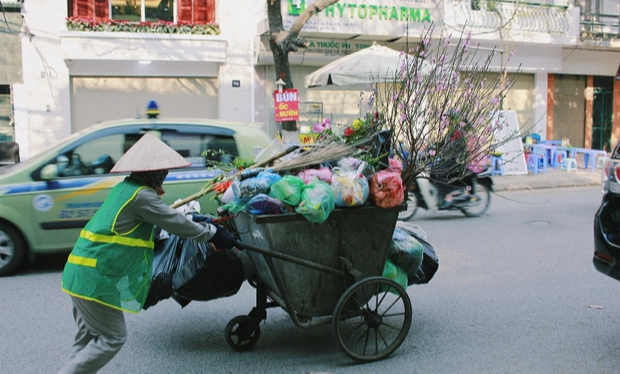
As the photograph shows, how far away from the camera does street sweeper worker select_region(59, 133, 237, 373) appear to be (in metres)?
3.19

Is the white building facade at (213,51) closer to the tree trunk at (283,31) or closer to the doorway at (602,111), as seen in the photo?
the doorway at (602,111)

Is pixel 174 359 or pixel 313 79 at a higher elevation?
pixel 313 79

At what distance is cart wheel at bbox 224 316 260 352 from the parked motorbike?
5890 millimetres

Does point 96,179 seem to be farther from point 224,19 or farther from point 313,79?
point 224,19

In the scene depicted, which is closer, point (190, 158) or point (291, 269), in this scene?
point (291, 269)

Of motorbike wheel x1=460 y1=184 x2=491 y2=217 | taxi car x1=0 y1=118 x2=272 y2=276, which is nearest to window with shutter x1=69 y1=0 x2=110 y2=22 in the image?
taxi car x1=0 y1=118 x2=272 y2=276

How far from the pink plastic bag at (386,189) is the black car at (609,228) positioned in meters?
1.85

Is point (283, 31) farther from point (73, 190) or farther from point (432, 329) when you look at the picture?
point (432, 329)

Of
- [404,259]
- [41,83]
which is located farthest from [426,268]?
[41,83]

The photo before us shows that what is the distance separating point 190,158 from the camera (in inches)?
267

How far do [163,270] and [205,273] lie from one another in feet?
1.04

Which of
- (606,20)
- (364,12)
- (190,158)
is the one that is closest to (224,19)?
(364,12)

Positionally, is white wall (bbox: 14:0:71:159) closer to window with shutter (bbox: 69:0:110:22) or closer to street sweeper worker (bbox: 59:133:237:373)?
window with shutter (bbox: 69:0:110:22)

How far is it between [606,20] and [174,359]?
20.9 m
